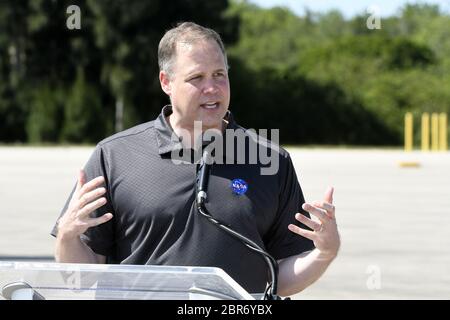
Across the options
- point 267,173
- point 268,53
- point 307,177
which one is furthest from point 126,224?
point 268,53

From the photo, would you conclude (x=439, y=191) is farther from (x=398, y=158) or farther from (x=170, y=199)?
(x=170, y=199)

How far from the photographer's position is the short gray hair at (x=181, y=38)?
3.15 metres

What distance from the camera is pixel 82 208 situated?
2816 millimetres

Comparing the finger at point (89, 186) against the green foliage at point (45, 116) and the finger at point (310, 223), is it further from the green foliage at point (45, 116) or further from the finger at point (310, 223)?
the green foliage at point (45, 116)

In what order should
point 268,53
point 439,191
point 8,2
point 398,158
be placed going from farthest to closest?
point 268,53 → point 8,2 → point 398,158 → point 439,191

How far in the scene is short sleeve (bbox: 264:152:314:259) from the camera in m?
3.30

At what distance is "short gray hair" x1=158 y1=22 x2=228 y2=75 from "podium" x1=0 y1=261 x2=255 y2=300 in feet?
3.30

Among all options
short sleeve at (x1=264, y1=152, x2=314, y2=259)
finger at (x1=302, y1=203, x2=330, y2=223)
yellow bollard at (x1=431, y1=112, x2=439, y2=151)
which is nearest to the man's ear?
short sleeve at (x1=264, y1=152, x2=314, y2=259)

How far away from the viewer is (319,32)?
387 feet

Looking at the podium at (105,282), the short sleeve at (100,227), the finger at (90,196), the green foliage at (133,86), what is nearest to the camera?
the podium at (105,282)

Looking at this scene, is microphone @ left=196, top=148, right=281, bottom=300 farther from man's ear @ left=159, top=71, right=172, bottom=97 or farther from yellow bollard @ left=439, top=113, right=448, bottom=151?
yellow bollard @ left=439, top=113, right=448, bottom=151

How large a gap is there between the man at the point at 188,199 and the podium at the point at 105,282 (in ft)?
2.31

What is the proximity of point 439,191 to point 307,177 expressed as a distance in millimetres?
3279

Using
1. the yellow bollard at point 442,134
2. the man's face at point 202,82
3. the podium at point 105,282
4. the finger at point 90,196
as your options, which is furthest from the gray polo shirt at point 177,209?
the yellow bollard at point 442,134
